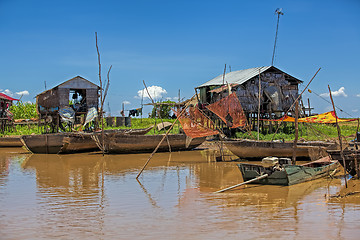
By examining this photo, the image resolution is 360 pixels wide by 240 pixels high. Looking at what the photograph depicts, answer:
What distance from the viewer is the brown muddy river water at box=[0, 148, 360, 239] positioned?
17.6 feet

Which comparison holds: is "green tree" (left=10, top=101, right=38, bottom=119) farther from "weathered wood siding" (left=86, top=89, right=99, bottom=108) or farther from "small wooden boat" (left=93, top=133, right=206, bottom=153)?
"small wooden boat" (left=93, top=133, right=206, bottom=153)

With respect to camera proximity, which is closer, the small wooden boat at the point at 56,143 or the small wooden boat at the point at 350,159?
the small wooden boat at the point at 350,159

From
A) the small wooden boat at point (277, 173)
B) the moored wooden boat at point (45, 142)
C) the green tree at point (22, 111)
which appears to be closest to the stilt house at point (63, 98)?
the moored wooden boat at point (45, 142)

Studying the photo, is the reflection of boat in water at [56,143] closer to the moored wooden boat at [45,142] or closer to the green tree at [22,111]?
the moored wooden boat at [45,142]

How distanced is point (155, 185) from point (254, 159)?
519 centimetres

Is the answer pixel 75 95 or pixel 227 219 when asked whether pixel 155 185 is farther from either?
pixel 75 95

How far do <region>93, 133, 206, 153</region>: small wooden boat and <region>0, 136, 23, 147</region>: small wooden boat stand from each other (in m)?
7.33

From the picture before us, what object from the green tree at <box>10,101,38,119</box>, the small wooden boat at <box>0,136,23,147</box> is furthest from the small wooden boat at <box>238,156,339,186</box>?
the green tree at <box>10,101,38,119</box>

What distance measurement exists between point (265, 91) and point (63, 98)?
480 inches

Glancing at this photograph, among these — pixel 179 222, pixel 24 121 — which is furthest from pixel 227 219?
pixel 24 121

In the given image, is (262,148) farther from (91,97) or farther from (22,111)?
(22,111)

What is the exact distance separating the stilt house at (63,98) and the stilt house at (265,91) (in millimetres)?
7430

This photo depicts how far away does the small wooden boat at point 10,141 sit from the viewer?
19812 mm

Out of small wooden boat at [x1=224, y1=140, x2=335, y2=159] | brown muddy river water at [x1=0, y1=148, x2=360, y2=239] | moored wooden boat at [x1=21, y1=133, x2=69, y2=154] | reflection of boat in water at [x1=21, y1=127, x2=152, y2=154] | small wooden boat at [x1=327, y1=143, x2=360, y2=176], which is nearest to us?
brown muddy river water at [x1=0, y1=148, x2=360, y2=239]
